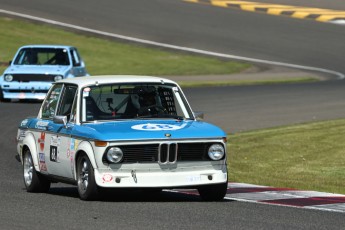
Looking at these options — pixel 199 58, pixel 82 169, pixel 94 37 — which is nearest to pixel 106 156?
pixel 82 169

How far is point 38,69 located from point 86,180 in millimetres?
17064

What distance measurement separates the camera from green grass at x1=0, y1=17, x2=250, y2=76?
3866 centimetres

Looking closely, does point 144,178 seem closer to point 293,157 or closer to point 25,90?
point 293,157

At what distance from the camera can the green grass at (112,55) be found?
3866 centimetres

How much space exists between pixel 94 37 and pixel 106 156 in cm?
3310

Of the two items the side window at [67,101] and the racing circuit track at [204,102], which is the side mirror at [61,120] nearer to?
the side window at [67,101]

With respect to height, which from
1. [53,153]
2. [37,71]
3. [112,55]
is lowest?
[112,55]

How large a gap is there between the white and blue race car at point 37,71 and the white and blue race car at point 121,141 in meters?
14.7

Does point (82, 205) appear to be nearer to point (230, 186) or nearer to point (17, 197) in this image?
point (17, 197)

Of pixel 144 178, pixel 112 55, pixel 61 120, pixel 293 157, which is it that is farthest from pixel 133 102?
pixel 112 55

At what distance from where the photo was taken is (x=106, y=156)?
11.5m

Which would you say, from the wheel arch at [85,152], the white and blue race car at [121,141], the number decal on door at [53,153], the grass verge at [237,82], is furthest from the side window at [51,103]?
the grass verge at [237,82]

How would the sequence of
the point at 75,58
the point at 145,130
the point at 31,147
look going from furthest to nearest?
the point at 75,58 < the point at 31,147 < the point at 145,130

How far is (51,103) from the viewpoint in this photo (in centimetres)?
1342
